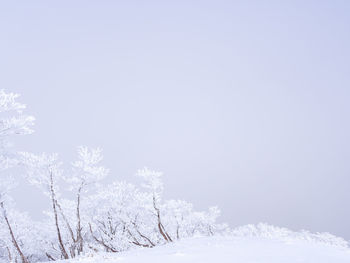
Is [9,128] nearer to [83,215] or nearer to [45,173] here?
[45,173]

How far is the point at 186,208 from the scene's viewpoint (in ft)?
128

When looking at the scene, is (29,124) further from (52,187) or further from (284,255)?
(284,255)

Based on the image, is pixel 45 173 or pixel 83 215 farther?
pixel 83 215

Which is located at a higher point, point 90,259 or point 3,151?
point 3,151

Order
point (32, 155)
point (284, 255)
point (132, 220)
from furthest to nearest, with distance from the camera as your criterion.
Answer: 1. point (132, 220)
2. point (32, 155)
3. point (284, 255)

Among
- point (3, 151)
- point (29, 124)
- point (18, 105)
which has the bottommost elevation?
point (3, 151)

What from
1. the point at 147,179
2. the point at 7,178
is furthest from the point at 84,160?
the point at 147,179

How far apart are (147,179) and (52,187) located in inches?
401

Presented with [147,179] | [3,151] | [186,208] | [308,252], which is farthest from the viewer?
[186,208]

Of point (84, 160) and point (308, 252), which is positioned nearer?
point (308, 252)

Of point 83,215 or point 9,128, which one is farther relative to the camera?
point 83,215

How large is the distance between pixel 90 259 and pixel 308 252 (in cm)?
760

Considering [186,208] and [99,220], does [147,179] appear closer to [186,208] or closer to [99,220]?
[99,220]

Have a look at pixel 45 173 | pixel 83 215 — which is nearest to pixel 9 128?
pixel 45 173
